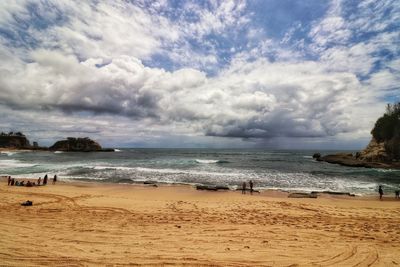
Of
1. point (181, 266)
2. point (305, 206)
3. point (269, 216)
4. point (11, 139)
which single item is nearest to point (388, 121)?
point (305, 206)

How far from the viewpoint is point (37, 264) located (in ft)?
21.4

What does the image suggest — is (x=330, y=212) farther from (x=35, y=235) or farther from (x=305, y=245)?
(x=35, y=235)

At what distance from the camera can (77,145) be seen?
126500 millimetres

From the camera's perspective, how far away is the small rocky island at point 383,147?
59.3 m

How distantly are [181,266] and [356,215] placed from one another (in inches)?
479

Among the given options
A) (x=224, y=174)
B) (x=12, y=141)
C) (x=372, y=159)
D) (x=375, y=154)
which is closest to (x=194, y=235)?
(x=224, y=174)

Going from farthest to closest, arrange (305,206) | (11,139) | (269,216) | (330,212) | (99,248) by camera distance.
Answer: (11,139) < (305,206) < (330,212) < (269,216) < (99,248)

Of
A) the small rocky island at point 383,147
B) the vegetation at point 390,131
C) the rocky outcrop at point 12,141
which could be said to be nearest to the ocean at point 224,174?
the small rocky island at point 383,147

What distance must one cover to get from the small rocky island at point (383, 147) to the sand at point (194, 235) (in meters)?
52.9

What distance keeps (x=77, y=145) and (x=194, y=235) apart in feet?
440

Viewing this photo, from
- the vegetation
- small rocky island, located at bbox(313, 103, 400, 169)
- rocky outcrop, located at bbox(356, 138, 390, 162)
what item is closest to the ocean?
small rocky island, located at bbox(313, 103, 400, 169)

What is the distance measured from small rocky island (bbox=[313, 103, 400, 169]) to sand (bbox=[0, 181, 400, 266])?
173 ft

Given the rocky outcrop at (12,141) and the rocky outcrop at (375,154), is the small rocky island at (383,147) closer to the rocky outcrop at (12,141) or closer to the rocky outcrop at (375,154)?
the rocky outcrop at (375,154)

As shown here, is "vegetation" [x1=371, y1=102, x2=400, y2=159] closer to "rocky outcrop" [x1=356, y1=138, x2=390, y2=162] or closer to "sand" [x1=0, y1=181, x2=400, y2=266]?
"rocky outcrop" [x1=356, y1=138, x2=390, y2=162]
